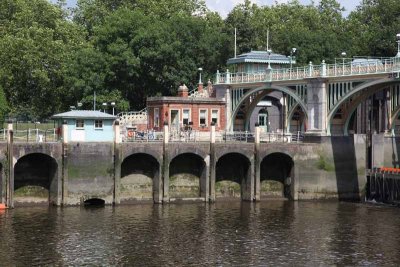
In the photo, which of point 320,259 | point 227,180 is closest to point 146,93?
point 227,180

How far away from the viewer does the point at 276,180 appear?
84.2m

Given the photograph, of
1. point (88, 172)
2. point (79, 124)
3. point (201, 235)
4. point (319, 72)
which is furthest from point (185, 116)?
point (201, 235)

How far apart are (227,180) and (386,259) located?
99.9ft

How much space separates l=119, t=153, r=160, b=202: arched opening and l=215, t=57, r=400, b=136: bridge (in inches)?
656

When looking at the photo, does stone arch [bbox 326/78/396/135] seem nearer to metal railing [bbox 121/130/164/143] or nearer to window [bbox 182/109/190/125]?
metal railing [bbox 121/130/164/143]

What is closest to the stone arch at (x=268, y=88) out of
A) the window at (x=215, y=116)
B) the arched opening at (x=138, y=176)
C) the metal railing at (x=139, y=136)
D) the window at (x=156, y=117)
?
the window at (x=215, y=116)

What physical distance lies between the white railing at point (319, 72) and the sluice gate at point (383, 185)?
9312mm

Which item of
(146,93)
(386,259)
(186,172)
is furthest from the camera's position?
(146,93)

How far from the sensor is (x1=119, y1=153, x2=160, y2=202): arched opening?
77750mm

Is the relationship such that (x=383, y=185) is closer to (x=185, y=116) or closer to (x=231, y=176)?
(x=231, y=176)

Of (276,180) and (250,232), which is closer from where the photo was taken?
(250,232)

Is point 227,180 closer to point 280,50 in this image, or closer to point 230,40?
point 230,40

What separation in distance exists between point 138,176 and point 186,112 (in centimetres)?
2017

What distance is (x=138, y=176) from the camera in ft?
257
